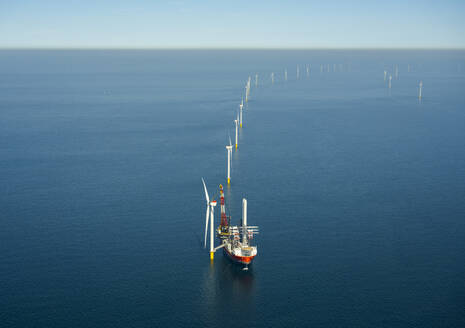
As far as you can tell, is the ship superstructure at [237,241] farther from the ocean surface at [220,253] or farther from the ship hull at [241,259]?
the ocean surface at [220,253]

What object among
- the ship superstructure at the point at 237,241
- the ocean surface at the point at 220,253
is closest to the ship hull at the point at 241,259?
the ship superstructure at the point at 237,241

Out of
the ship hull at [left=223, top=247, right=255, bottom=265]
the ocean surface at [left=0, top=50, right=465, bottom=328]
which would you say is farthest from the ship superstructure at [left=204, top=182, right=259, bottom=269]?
the ocean surface at [left=0, top=50, right=465, bottom=328]

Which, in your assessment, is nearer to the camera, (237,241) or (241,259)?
(241,259)

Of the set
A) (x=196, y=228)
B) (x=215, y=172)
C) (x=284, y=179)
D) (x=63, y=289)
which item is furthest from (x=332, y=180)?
(x=63, y=289)

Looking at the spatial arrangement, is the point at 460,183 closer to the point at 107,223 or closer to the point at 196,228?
the point at 196,228

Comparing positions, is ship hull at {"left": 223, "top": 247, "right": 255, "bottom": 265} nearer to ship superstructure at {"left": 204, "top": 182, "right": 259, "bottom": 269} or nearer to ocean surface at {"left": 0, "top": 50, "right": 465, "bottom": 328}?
ship superstructure at {"left": 204, "top": 182, "right": 259, "bottom": 269}

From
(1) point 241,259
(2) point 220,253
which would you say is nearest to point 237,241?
(2) point 220,253

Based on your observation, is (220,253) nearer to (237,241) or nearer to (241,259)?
(237,241)

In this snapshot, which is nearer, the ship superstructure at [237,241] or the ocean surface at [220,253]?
the ocean surface at [220,253]

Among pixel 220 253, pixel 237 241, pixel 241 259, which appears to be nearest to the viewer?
pixel 241 259

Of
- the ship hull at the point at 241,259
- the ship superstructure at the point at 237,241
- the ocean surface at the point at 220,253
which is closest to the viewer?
the ocean surface at the point at 220,253

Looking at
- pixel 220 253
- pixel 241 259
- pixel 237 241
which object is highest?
pixel 237 241

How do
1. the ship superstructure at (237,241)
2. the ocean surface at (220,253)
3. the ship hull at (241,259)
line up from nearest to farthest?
the ocean surface at (220,253) → the ship hull at (241,259) → the ship superstructure at (237,241)
